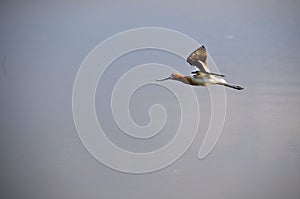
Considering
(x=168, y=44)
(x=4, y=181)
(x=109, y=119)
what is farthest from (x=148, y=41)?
(x=4, y=181)

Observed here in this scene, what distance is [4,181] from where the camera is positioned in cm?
360

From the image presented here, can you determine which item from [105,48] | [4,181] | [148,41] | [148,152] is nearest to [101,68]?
[105,48]

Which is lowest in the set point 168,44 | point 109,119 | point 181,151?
point 181,151

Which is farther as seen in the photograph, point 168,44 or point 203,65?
point 168,44

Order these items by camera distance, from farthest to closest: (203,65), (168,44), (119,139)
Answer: (119,139)
(168,44)
(203,65)

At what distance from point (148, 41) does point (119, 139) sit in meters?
0.64

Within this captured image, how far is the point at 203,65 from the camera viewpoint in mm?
2371

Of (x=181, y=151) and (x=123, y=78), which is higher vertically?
(x=123, y=78)

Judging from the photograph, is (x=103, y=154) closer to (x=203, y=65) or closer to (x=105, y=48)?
(x=105, y=48)

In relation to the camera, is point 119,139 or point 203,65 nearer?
point 203,65

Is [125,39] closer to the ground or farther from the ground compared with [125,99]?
farther from the ground

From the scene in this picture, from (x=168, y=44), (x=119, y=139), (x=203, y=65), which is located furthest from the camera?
(x=119, y=139)

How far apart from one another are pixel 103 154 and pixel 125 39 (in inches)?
28.9

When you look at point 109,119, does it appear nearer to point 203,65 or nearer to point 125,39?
point 125,39
